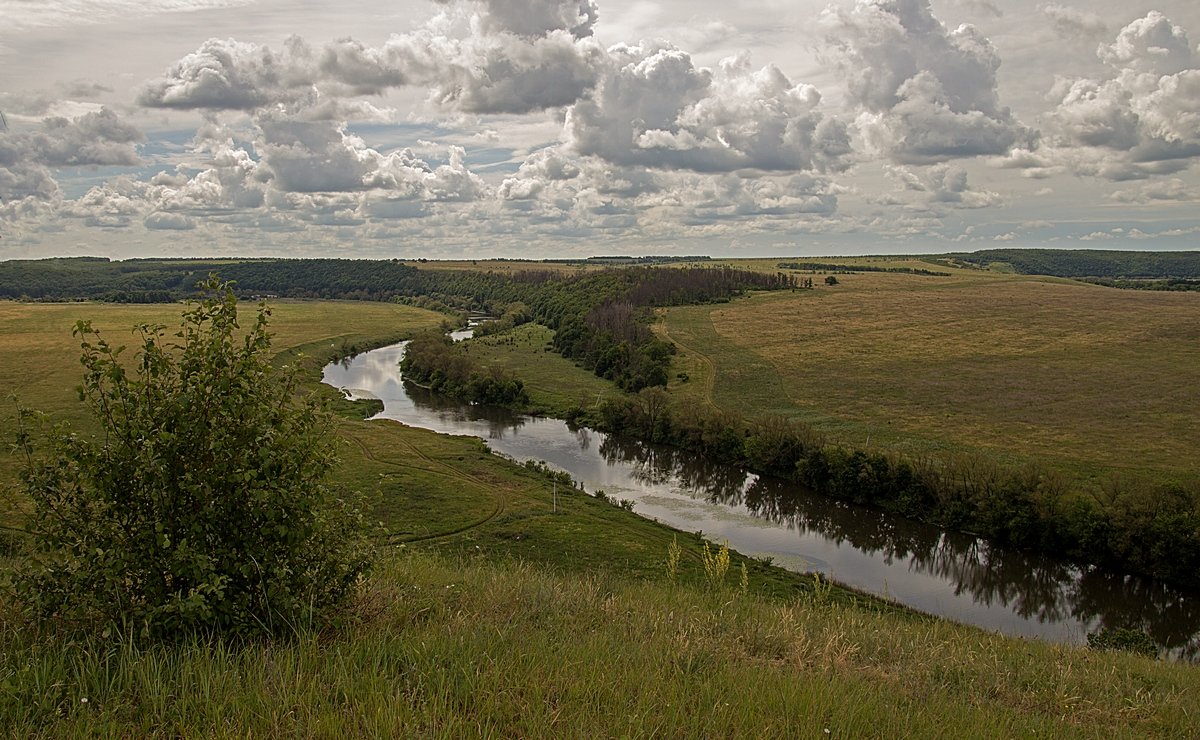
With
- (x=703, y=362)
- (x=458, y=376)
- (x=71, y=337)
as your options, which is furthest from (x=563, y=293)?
(x=71, y=337)

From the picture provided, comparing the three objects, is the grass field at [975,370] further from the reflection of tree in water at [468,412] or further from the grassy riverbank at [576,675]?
the grassy riverbank at [576,675]

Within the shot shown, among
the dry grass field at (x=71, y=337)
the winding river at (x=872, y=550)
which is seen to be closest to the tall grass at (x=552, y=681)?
the winding river at (x=872, y=550)

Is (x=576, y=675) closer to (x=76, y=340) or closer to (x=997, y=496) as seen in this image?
(x=997, y=496)

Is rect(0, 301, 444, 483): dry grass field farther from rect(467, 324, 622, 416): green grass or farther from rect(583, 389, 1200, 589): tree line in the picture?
rect(583, 389, 1200, 589): tree line

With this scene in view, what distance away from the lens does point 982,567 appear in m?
34.2

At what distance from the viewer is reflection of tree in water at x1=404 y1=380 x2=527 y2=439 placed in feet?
199

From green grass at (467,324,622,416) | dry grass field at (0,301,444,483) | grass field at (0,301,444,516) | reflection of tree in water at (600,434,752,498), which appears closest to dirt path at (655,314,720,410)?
reflection of tree in water at (600,434,752,498)

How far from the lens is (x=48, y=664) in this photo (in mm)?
4535

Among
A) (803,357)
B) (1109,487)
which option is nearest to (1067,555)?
(1109,487)

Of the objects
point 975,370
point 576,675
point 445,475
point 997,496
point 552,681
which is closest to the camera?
point 552,681

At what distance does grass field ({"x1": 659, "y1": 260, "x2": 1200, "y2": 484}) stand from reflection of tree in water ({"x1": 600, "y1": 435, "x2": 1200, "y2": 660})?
8.17m

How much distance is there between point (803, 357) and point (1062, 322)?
113 feet

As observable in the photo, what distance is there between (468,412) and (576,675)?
61.7 metres

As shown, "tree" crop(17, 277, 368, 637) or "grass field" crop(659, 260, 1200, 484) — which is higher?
"tree" crop(17, 277, 368, 637)
